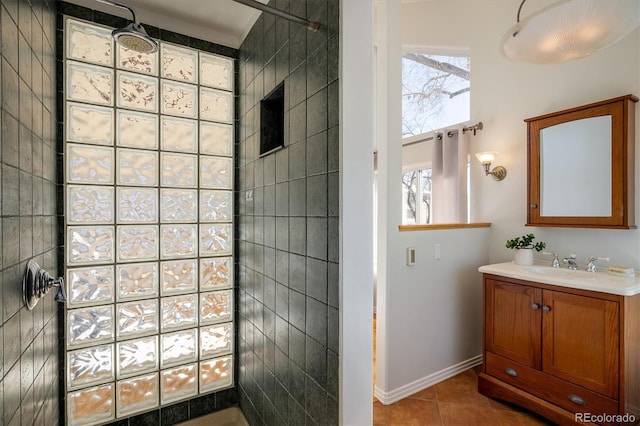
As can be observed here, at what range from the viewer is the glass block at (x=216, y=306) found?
1.98 meters

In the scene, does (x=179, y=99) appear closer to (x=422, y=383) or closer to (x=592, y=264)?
(x=422, y=383)

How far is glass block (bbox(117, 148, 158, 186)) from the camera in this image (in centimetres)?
173

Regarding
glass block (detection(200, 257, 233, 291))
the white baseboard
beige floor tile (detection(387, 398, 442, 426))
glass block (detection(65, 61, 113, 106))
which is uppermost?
glass block (detection(65, 61, 113, 106))

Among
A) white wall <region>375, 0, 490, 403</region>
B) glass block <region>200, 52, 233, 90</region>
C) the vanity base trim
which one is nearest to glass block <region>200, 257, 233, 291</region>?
white wall <region>375, 0, 490, 403</region>

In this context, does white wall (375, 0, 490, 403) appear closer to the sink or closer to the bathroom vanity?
the bathroom vanity

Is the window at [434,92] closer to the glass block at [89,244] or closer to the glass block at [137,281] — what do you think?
the glass block at [137,281]

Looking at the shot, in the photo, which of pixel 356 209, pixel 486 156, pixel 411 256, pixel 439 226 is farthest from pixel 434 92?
pixel 356 209

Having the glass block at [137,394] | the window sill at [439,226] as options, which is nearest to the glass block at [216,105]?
the window sill at [439,226]

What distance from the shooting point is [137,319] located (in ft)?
5.84

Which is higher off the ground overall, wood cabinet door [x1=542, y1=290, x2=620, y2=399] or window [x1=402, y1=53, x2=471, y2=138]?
window [x1=402, y1=53, x2=471, y2=138]

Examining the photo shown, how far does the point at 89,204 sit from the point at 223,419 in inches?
61.8

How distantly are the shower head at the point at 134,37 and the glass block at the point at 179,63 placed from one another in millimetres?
568

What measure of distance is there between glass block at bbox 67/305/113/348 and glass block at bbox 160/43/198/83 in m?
1.42

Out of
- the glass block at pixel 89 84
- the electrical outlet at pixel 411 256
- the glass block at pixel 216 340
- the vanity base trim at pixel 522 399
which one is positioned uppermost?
the glass block at pixel 89 84
